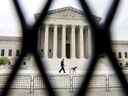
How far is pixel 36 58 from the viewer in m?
0.68

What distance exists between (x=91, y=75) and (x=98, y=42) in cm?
10

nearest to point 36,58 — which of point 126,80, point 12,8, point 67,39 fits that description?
point 12,8

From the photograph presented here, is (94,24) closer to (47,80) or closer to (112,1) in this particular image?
(112,1)

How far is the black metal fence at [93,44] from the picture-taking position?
653 millimetres

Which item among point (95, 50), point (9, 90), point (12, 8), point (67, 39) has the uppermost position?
point (67, 39)

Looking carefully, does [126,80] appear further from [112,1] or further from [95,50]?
[112,1]

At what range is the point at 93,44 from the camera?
65 centimetres

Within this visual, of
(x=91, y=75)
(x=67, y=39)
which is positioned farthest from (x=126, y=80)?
(x=67, y=39)

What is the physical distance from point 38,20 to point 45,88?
7.6 inches

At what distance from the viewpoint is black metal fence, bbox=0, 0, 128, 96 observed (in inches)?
25.7

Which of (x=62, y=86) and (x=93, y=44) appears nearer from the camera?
(x=93, y=44)

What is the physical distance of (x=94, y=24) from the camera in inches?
26.3

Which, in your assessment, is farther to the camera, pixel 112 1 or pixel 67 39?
pixel 67 39

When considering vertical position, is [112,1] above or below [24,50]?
above
